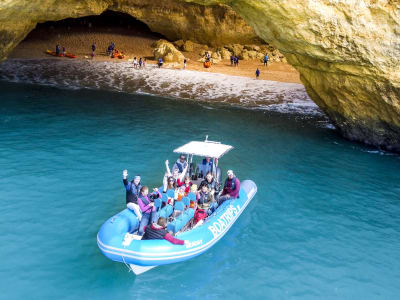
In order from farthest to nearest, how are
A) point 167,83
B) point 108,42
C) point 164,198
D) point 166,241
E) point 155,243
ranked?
1. point 108,42
2. point 167,83
3. point 164,198
4. point 166,241
5. point 155,243

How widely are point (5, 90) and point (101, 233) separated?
21.4m

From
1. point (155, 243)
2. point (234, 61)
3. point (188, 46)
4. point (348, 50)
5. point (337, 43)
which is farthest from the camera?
point (188, 46)

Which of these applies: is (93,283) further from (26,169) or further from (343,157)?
(343,157)

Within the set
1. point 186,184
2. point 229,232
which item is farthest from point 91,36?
point 229,232

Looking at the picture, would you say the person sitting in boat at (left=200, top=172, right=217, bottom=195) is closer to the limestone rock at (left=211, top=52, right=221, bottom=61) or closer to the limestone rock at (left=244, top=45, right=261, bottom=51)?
the limestone rock at (left=211, top=52, right=221, bottom=61)

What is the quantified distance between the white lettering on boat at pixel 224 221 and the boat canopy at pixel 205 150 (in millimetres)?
1689

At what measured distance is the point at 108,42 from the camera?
42.2 metres

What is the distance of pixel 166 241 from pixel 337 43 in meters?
11.0

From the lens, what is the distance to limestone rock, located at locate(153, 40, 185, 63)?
36781 millimetres

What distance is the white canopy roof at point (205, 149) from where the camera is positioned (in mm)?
12185

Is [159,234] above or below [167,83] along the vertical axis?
below

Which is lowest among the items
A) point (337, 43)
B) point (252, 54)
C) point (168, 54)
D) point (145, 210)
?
point (145, 210)

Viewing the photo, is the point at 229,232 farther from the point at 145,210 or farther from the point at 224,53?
the point at 224,53

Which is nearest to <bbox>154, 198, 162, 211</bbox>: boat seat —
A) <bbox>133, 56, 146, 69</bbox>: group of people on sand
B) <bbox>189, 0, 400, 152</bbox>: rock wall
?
<bbox>189, 0, 400, 152</bbox>: rock wall
